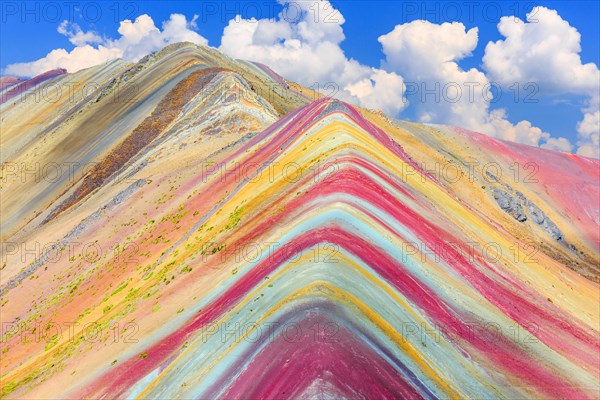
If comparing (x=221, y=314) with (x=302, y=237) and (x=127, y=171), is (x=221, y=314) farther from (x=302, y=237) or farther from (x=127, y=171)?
(x=127, y=171)

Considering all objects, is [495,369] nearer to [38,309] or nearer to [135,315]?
[135,315]

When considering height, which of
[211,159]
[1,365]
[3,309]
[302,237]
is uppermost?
[211,159]

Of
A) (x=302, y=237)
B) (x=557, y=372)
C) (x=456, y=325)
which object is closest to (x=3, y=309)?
(x=302, y=237)

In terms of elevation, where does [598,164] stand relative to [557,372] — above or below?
above

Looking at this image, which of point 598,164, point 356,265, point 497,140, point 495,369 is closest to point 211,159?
point 356,265

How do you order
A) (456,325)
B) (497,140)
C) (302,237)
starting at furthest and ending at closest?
(497,140) < (302,237) < (456,325)

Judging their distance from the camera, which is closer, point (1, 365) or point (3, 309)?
point (1, 365)

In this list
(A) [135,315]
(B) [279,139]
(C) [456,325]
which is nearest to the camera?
(C) [456,325]
